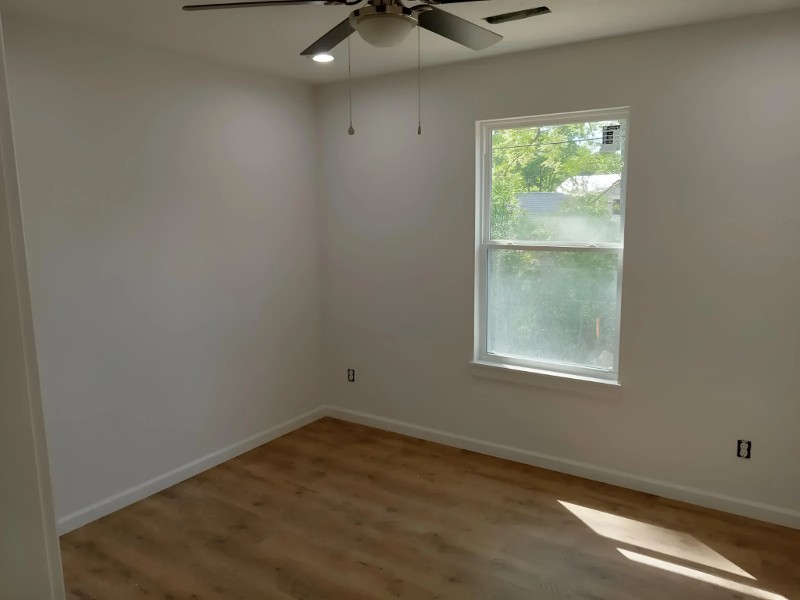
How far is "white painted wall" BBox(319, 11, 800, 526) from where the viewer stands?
2895mm

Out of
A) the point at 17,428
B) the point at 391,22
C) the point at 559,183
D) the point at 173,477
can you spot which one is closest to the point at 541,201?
the point at 559,183

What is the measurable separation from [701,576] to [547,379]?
1305 millimetres

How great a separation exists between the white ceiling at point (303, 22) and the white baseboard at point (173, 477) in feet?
7.90

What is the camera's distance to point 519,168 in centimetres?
365

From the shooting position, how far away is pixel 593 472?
3.54 metres

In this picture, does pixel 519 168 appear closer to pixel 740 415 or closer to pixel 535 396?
pixel 535 396

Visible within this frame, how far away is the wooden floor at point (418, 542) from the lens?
8.46ft

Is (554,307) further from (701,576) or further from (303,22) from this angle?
(303,22)

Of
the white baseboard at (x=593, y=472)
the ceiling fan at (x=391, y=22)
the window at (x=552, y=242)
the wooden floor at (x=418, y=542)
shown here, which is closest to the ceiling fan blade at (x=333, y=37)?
the ceiling fan at (x=391, y=22)

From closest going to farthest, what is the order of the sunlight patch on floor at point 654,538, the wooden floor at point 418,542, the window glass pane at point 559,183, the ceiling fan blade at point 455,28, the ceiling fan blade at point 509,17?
the ceiling fan blade at point 455,28 < the ceiling fan blade at point 509,17 < the wooden floor at point 418,542 < the sunlight patch on floor at point 654,538 < the window glass pane at point 559,183

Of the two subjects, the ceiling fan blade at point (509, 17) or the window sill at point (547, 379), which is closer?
the ceiling fan blade at point (509, 17)

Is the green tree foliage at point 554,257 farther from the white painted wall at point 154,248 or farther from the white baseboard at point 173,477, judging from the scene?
the white baseboard at point 173,477

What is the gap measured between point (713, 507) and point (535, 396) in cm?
110

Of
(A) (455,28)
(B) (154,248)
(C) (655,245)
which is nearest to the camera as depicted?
(A) (455,28)
